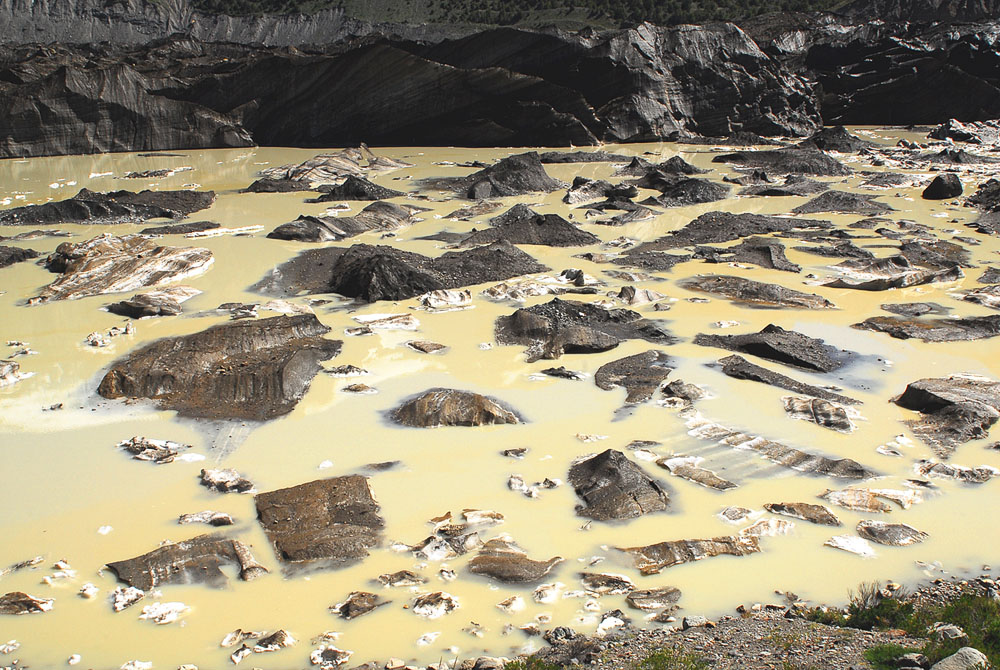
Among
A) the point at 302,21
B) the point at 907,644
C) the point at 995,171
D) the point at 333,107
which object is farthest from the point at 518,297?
the point at 302,21

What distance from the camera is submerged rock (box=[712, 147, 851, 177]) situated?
1330 centimetres

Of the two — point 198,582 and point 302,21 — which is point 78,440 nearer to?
point 198,582

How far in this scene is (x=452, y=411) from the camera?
462cm

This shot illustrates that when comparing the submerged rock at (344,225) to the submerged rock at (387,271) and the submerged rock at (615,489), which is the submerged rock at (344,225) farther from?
the submerged rock at (615,489)

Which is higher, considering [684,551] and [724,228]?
[684,551]

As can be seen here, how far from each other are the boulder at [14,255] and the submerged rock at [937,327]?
7191mm

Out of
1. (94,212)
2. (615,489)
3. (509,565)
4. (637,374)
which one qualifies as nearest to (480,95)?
(94,212)

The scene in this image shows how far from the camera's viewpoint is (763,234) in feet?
30.1

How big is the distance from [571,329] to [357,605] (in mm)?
3123

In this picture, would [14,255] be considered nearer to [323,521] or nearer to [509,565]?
[323,521]

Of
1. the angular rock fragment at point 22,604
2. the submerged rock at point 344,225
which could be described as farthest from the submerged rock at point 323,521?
the submerged rock at point 344,225

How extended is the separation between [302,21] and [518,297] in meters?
45.8

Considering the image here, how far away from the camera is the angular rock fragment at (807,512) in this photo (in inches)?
142

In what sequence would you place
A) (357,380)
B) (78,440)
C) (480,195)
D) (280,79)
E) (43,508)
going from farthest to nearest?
(280,79), (480,195), (357,380), (78,440), (43,508)
